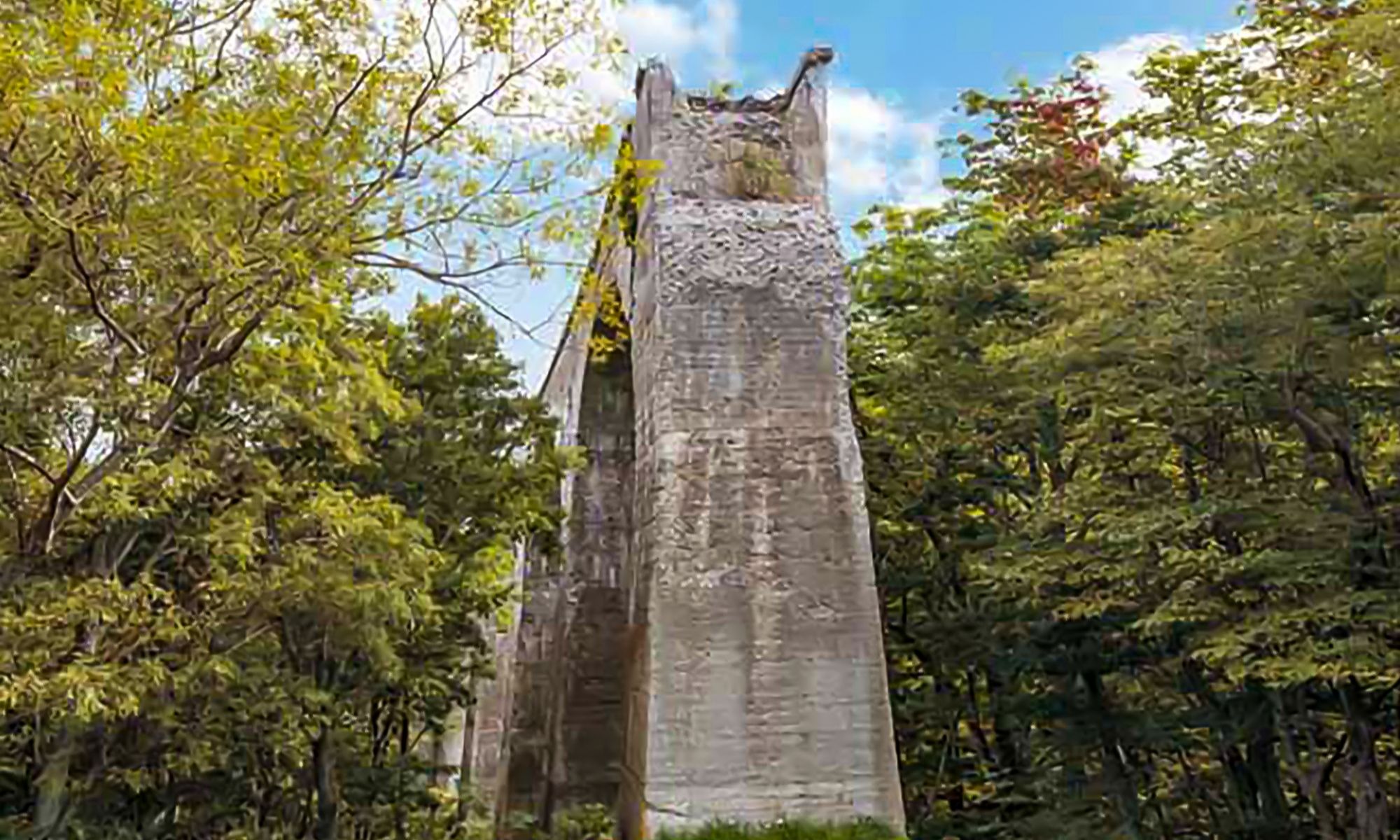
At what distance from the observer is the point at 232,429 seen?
17.5ft

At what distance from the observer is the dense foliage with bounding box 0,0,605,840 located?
3.10m

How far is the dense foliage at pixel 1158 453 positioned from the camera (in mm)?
4984

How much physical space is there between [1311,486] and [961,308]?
260 centimetres

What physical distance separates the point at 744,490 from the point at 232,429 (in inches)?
106

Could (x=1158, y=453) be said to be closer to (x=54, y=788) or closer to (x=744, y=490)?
(x=744, y=490)

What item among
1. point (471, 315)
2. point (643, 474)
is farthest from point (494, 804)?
point (643, 474)

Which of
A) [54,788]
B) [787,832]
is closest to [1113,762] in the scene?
[787,832]

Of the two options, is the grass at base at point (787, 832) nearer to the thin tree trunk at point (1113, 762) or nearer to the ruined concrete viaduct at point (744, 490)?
the ruined concrete viaduct at point (744, 490)

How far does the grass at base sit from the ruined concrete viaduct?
4cm

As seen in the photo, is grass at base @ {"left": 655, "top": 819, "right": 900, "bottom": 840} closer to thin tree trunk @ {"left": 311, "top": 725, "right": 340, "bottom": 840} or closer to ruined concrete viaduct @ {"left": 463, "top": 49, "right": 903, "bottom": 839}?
ruined concrete viaduct @ {"left": 463, "top": 49, "right": 903, "bottom": 839}

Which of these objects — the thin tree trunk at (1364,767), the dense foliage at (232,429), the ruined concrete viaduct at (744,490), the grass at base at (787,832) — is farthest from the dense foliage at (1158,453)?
the dense foliage at (232,429)

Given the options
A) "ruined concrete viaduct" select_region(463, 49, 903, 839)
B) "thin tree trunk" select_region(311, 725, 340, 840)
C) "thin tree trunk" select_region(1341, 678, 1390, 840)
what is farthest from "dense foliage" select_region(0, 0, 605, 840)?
"thin tree trunk" select_region(1341, 678, 1390, 840)

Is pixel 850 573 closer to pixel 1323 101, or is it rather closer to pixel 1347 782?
pixel 1323 101

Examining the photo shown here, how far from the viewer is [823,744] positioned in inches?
169
